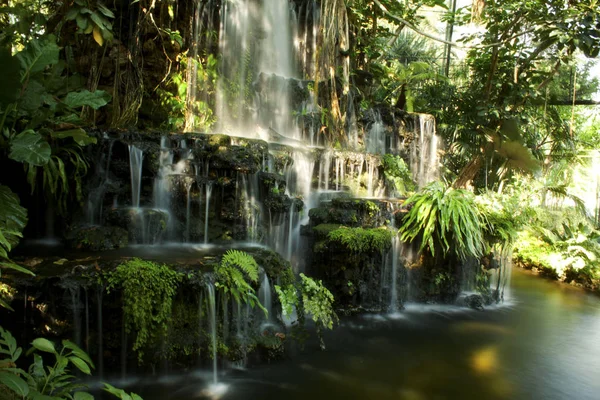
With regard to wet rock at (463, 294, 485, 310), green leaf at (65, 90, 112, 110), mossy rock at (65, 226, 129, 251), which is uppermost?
green leaf at (65, 90, 112, 110)

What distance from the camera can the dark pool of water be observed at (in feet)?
14.3

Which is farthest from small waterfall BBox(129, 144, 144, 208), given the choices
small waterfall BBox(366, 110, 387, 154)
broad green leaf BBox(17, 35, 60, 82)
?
small waterfall BBox(366, 110, 387, 154)

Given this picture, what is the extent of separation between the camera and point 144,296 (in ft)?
13.7

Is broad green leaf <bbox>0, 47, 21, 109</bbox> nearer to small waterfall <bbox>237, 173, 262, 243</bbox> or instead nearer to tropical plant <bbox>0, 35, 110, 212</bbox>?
tropical plant <bbox>0, 35, 110, 212</bbox>

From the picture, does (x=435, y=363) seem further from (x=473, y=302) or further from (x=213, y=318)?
(x=213, y=318)

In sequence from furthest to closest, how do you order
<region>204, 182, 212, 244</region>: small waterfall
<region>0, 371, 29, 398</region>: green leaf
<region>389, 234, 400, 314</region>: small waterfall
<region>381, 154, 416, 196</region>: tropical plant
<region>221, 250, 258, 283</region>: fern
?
1. <region>381, 154, 416, 196</region>: tropical plant
2. <region>389, 234, 400, 314</region>: small waterfall
3. <region>204, 182, 212, 244</region>: small waterfall
4. <region>221, 250, 258, 283</region>: fern
5. <region>0, 371, 29, 398</region>: green leaf

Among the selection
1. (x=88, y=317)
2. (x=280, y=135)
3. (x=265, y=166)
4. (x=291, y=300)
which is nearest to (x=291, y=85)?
(x=280, y=135)

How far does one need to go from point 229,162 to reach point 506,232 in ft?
15.6

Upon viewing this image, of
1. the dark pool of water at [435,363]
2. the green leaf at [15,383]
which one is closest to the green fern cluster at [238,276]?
the dark pool of water at [435,363]

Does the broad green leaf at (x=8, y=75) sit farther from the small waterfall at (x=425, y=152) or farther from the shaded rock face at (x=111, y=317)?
the small waterfall at (x=425, y=152)

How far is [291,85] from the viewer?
10.9 metres

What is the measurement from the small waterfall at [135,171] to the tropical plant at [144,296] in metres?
2.17

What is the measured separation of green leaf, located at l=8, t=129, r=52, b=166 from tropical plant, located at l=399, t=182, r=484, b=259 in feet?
17.2

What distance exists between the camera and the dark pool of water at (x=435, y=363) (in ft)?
14.3
